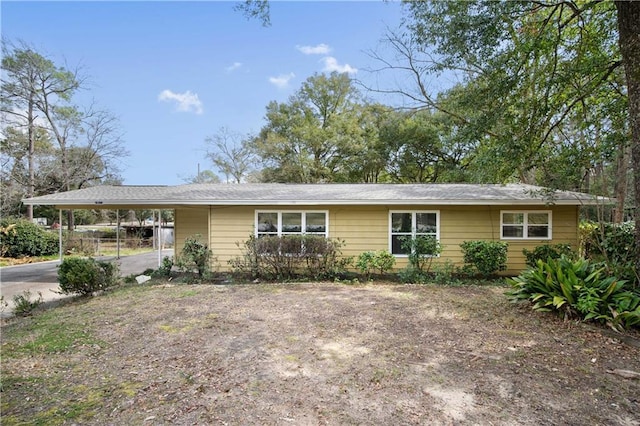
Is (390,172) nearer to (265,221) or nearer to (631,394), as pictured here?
(265,221)

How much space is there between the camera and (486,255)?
888 centimetres

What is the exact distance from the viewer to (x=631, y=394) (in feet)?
10.3

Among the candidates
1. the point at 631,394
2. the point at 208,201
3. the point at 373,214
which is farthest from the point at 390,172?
the point at 631,394

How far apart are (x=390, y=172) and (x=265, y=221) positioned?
1698cm

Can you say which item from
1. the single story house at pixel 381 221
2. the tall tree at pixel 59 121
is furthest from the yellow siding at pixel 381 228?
the tall tree at pixel 59 121

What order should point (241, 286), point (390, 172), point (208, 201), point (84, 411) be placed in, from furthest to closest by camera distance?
point (390, 172) → point (208, 201) → point (241, 286) → point (84, 411)

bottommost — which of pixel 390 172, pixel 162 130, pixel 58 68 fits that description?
pixel 390 172

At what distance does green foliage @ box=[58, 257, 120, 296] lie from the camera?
714 cm

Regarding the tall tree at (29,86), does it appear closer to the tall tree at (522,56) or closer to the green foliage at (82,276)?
the green foliage at (82,276)

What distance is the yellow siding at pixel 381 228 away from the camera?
9797 mm

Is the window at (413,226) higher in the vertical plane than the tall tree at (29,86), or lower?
lower

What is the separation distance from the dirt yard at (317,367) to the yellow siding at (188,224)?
5.47 meters

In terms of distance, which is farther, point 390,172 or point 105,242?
point 390,172

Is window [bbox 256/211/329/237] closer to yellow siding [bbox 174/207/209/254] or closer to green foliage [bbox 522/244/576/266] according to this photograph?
yellow siding [bbox 174/207/209/254]
